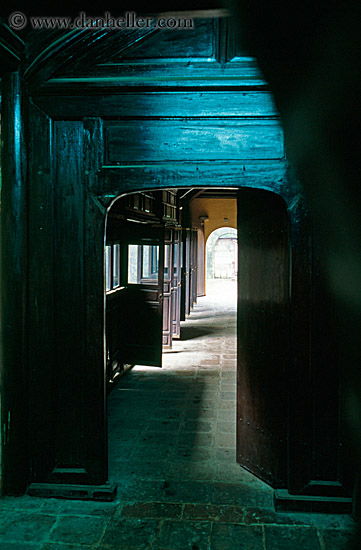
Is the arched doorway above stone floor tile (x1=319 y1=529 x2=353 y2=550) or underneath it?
above

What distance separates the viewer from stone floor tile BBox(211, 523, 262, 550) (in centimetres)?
289

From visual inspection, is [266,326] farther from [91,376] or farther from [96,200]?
[96,200]

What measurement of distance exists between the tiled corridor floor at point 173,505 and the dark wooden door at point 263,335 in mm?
259

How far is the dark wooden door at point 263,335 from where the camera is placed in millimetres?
3576

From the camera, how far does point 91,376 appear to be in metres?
3.48

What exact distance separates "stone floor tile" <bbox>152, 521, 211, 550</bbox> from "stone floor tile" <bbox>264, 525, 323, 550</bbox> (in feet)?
1.27

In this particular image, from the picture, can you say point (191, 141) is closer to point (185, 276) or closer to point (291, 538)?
point (291, 538)

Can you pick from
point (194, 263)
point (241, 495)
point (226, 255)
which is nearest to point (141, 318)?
point (241, 495)

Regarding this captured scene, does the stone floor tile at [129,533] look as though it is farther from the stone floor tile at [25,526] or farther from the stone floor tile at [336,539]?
the stone floor tile at [336,539]

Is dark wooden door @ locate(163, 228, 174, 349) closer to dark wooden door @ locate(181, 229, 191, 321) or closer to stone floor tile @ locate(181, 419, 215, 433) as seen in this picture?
dark wooden door @ locate(181, 229, 191, 321)

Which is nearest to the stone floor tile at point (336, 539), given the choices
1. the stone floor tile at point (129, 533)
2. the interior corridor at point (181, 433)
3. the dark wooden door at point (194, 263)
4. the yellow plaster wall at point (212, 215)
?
the interior corridor at point (181, 433)

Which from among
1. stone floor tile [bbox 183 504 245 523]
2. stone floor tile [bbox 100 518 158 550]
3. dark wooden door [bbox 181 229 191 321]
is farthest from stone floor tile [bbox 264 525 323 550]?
dark wooden door [bbox 181 229 191 321]

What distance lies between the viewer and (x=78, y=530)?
10.0 ft

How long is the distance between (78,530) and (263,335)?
6.24ft
